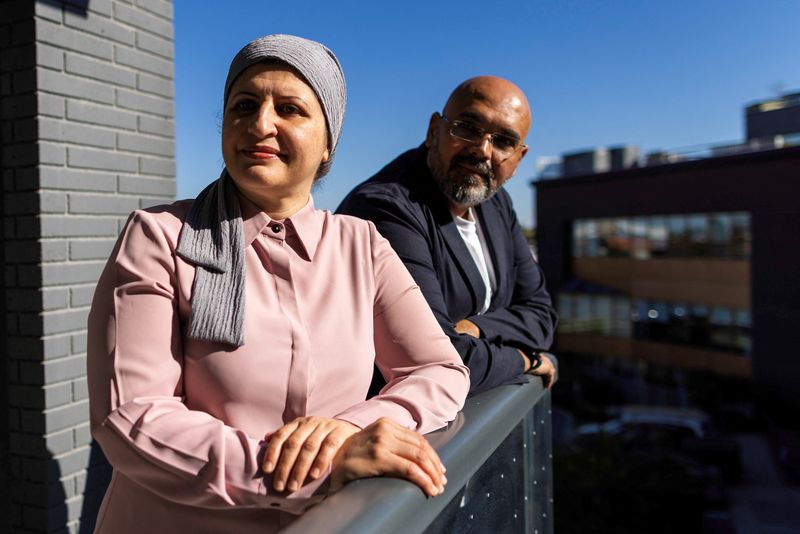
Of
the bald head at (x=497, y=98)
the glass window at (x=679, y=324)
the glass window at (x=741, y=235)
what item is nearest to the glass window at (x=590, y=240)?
the glass window at (x=679, y=324)

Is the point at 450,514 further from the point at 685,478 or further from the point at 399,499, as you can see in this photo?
the point at 685,478

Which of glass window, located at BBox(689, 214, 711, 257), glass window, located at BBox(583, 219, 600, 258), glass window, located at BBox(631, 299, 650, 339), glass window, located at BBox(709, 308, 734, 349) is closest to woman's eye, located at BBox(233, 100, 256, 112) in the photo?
glass window, located at BBox(709, 308, 734, 349)

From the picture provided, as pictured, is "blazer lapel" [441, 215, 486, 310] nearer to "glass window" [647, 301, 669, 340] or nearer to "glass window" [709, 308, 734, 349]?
"glass window" [709, 308, 734, 349]

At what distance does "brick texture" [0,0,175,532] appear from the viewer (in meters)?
2.78

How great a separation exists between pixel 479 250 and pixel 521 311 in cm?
25

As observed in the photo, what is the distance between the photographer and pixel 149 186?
3.32m

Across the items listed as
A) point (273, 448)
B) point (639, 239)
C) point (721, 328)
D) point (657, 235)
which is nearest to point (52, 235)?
point (273, 448)

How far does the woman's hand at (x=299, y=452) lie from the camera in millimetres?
1035

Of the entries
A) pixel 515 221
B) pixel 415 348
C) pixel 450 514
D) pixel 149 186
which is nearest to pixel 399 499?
pixel 450 514

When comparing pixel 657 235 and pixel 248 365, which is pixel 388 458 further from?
pixel 657 235

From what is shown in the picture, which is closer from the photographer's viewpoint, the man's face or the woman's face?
the woman's face

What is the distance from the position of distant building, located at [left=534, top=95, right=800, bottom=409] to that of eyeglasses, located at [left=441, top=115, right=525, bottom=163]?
16549 millimetres

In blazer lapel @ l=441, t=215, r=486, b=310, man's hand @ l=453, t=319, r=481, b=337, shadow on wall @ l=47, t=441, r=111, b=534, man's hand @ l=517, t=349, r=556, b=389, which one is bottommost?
shadow on wall @ l=47, t=441, r=111, b=534

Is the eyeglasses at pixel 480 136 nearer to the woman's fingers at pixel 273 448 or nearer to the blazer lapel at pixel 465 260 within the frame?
the blazer lapel at pixel 465 260
